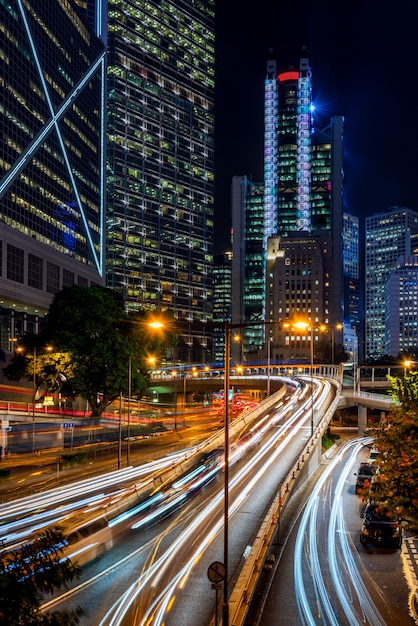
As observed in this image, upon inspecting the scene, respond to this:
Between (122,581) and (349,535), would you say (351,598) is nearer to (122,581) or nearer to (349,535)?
(122,581)

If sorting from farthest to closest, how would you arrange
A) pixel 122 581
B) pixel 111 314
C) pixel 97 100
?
pixel 97 100 < pixel 111 314 < pixel 122 581

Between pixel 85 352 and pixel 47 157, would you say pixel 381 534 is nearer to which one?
pixel 85 352

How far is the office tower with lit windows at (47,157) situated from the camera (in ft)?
380

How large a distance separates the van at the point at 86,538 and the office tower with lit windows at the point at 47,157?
82.5 m

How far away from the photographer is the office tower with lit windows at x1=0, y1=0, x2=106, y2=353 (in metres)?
116

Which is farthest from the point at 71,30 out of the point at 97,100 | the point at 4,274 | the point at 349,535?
the point at 349,535

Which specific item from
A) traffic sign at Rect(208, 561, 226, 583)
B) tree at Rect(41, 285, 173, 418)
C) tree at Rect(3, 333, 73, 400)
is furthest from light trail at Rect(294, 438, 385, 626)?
tree at Rect(3, 333, 73, 400)

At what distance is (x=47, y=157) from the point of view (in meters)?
133

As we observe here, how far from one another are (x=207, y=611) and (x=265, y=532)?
7.98 metres

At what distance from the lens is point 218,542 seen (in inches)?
1261

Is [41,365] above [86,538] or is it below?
above

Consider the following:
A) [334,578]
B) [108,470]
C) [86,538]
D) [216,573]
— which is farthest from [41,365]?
[216,573]

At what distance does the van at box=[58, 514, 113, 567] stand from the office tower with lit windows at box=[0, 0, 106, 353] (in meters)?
82.5

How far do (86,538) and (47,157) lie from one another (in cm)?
11477
